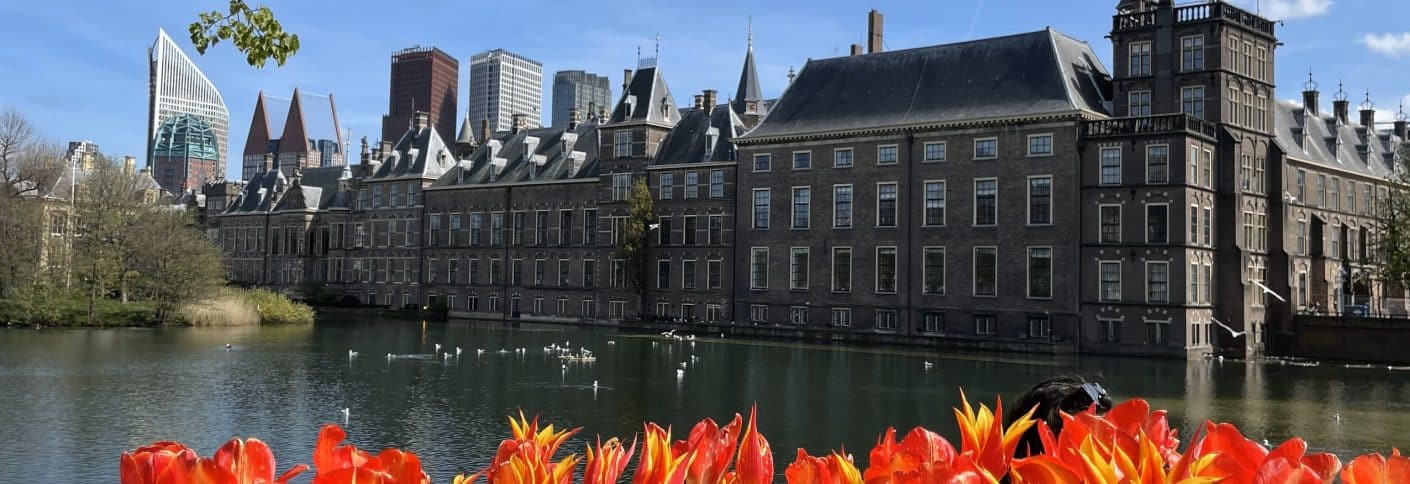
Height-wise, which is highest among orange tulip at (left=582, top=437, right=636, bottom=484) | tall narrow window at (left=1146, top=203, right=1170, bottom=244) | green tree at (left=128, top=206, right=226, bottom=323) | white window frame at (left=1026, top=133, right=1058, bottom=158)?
white window frame at (left=1026, top=133, right=1058, bottom=158)

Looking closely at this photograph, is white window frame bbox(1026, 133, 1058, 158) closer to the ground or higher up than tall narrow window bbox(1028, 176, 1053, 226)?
higher up

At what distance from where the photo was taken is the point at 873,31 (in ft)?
226

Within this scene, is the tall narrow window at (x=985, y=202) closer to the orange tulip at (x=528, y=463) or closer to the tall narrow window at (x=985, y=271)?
the tall narrow window at (x=985, y=271)

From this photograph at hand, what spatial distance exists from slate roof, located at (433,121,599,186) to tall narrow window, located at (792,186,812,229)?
16.7 metres

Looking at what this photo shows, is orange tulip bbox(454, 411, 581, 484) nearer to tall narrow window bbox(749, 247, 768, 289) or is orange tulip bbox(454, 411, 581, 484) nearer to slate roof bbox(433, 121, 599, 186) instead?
tall narrow window bbox(749, 247, 768, 289)

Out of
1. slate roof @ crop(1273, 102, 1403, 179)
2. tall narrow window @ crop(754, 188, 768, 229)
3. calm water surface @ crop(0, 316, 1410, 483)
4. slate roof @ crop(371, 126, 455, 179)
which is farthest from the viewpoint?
slate roof @ crop(371, 126, 455, 179)

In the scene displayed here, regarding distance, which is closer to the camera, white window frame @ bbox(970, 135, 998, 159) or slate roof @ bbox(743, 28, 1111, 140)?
slate roof @ bbox(743, 28, 1111, 140)

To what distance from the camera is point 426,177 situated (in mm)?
84750

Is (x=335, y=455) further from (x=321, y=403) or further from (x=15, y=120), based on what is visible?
(x=15, y=120)

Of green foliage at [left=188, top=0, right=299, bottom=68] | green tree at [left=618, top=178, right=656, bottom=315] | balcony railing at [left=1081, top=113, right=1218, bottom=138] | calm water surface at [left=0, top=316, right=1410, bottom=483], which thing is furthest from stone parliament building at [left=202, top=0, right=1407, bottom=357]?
green foliage at [left=188, top=0, right=299, bottom=68]

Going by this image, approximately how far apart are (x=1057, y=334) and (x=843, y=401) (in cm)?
2325

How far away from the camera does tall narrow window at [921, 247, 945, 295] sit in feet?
187

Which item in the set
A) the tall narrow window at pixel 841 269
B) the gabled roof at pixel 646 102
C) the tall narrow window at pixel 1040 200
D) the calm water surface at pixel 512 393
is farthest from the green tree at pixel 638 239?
the tall narrow window at pixel 1040 200

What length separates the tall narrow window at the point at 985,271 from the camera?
55.2 meters
